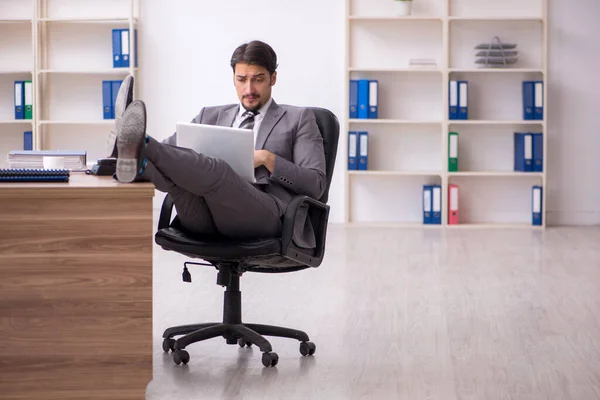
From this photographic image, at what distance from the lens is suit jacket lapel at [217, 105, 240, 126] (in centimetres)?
392

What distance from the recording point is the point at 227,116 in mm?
3938

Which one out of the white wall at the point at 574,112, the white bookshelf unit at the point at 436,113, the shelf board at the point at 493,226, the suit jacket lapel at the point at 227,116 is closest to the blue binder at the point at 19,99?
the white bookshelf unit at the point at 436,113

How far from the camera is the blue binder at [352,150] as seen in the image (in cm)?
780

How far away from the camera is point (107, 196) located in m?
2.82

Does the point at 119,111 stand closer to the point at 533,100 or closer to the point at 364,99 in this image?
the point at 364,99

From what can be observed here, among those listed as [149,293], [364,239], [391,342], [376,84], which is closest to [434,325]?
[391,342]

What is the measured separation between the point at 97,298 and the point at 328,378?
926 mm

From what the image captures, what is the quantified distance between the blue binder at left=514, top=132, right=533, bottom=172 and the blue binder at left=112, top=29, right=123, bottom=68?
3.15 meters

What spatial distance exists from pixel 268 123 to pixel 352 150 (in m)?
4.02

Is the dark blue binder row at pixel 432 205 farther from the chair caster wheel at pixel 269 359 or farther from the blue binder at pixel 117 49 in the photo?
the chair caster wheel at pixel 269 359

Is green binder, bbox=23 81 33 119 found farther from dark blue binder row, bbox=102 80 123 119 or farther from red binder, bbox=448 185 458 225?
red binder, bbox=448 185 458 225

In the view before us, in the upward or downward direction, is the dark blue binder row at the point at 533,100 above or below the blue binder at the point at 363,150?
above

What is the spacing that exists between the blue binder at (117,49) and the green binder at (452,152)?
→ 2.62m

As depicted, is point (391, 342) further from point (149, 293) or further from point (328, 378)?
point (149, 293)
